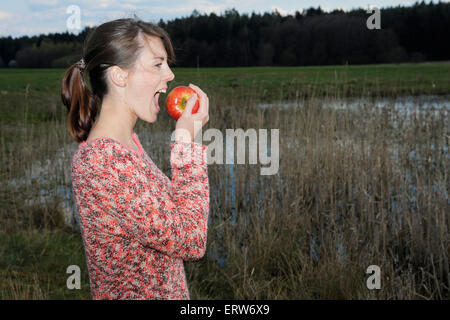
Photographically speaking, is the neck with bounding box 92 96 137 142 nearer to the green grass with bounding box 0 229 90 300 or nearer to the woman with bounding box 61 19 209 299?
the woman with bounding box 61 19 209 299

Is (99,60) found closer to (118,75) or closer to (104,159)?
(118,75)

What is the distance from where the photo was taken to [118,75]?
1.21 m

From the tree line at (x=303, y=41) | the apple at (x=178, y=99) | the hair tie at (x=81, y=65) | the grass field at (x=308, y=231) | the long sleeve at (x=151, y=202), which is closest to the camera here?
the long sleeve at (x=151, y=202)

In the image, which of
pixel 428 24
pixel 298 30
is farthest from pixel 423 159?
pixel 428 24

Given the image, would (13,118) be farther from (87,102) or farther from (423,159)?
(87,102)

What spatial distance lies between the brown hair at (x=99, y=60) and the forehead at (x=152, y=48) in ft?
0.04

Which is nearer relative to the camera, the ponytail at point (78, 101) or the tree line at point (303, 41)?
the ponytail at point (78, 101)

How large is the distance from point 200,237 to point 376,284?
90.8 inches

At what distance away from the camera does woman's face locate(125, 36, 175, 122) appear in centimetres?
121

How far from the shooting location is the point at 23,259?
3.63m

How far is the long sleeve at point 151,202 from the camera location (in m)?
1.03

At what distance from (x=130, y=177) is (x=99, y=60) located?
0.39m

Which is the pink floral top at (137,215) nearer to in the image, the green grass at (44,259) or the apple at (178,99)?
the apple at (178,99)

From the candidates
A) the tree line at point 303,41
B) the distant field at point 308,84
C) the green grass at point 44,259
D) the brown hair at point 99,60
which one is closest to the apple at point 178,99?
the brown hair at point 99,60
